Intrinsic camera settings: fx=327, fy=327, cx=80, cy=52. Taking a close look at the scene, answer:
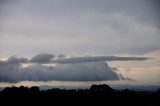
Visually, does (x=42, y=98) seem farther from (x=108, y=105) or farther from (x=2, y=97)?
(x=108, y=105)

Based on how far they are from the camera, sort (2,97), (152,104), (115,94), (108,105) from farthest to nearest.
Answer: (115,94) < (2,97) < (108,105) < (152,104)

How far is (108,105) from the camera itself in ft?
526

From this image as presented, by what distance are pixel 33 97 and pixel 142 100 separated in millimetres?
58580

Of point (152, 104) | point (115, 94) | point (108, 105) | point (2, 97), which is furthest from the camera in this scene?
point (115, 94)

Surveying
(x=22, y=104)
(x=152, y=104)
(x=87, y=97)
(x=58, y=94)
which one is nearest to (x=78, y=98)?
(x=87, y=97)

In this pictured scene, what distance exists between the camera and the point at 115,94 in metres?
188

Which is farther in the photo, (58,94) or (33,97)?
(58,94)

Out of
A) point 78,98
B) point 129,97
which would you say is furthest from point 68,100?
point 129,97

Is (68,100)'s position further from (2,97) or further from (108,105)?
(2,97)

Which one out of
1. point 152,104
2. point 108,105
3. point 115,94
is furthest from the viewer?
point 115,94

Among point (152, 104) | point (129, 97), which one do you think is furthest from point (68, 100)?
point (152, 104)

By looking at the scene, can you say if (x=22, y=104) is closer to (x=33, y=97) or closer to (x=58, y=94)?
(x=33, y=97)

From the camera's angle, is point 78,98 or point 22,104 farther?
point 78,98

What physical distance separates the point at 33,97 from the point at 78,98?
2463 cm
